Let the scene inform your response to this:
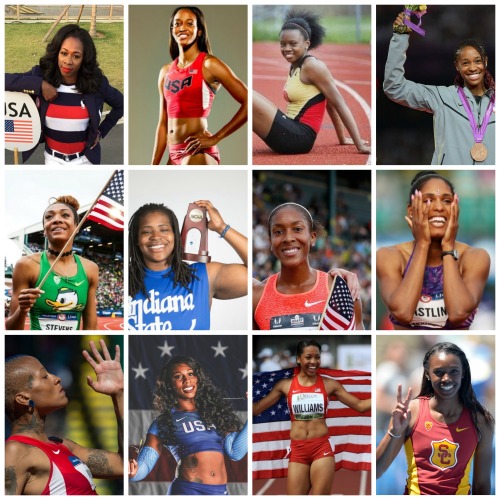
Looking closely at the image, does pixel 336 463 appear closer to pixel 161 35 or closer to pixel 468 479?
pixel 468 479

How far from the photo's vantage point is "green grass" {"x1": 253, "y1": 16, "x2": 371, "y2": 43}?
25.2ft

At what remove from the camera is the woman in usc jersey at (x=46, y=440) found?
7.66 m

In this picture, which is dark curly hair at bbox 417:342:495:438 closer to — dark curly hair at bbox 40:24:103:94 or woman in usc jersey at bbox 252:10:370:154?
woman in usc jersey at bbox 252:10:370:154

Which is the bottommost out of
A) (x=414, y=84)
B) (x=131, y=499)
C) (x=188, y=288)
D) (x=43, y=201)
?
(x=131, y=499)

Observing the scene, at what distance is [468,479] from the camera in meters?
7.74

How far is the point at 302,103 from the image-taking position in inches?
303

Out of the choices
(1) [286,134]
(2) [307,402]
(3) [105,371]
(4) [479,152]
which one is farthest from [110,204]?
(4) [479,152]

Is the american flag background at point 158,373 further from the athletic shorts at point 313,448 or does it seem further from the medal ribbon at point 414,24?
the medal ribbon at point 414,24

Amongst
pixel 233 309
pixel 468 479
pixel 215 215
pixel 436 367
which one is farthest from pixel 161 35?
pixel 468 479

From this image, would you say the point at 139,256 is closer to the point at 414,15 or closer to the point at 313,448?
the point at 313,448

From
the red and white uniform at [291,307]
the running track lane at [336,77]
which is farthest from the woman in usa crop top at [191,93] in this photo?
the red and white uniform at [291,307]

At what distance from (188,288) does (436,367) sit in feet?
5.00

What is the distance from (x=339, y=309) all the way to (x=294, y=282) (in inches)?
12.1

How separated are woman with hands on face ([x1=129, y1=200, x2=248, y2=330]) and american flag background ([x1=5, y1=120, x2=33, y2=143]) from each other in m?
0.79
